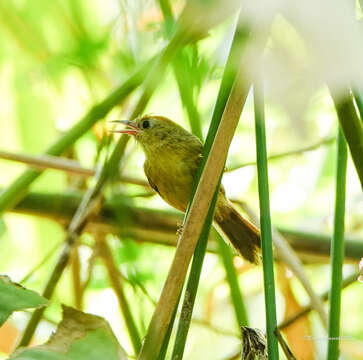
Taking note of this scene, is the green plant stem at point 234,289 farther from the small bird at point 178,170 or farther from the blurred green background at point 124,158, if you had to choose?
the small bird at point 178,170

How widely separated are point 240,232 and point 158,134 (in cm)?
43

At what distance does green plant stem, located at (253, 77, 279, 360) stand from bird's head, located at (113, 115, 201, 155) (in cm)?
90

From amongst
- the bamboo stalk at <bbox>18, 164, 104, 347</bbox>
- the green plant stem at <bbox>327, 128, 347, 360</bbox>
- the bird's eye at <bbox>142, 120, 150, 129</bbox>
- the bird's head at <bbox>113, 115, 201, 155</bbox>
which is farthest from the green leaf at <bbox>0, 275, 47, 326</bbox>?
the bird's eye at <bbox>142, 120, 150, 129</bbox>

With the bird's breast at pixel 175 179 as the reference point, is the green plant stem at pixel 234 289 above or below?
below

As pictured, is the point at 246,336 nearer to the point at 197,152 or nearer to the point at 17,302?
the point at 17,302

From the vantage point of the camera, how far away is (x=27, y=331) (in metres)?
1.05

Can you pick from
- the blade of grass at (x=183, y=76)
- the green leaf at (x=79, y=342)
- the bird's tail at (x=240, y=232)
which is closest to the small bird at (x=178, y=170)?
the bird's tail at (x=240, y=232)

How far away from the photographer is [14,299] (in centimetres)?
65

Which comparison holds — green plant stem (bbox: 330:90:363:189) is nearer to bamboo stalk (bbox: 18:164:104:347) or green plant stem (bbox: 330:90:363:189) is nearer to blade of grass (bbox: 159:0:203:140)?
blade of grass (bbox: 159:0:203:140)

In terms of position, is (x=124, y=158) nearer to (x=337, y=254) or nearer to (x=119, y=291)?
(x=119, y=291)

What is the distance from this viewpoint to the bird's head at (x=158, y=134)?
162cm

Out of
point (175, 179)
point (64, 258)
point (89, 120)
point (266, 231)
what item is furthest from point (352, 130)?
point (175, 179)

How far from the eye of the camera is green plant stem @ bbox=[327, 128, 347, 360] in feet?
2.22

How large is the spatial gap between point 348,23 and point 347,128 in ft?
1.33
